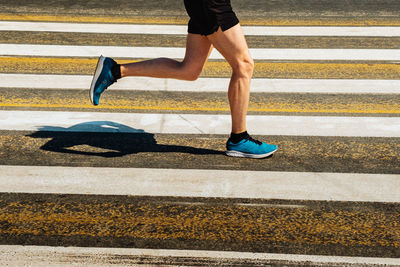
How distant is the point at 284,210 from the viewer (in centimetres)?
389

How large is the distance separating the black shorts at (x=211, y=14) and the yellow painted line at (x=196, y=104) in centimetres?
136

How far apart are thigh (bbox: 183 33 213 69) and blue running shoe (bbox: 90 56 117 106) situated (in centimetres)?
58

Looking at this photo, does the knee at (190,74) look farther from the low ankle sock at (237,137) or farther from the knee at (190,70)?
the low ankle sock at (237,137)

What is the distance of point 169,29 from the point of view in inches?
336

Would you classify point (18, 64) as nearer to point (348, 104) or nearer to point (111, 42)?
point (111, 42)

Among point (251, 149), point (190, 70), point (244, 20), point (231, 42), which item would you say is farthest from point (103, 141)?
point (244, 20)

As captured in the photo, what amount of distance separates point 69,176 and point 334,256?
187 centimetres

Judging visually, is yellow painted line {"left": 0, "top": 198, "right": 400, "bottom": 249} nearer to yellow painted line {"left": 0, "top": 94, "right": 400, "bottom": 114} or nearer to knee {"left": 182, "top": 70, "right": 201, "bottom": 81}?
knee {"left": 182, "top": 70, "right": 201, "bottom": 81}

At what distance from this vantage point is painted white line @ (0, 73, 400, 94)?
21.1ft

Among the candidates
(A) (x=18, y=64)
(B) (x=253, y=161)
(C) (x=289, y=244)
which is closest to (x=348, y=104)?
(B) (x=253, y=161)

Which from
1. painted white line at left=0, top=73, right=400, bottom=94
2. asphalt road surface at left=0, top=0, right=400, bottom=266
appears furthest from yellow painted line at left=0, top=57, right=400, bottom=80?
painted white line at left=0, top=73, right=400, bottom=94

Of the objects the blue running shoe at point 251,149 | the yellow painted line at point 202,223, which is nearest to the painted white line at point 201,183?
the yellow painted line at point 202,223

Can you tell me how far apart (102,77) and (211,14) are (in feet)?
3.42

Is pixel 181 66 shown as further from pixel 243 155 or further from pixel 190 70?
Answer: pixel 243 155
